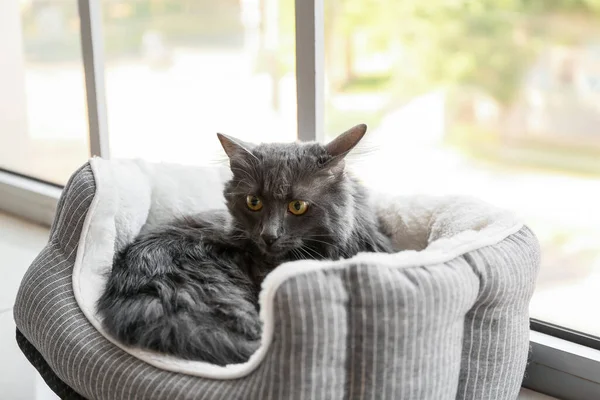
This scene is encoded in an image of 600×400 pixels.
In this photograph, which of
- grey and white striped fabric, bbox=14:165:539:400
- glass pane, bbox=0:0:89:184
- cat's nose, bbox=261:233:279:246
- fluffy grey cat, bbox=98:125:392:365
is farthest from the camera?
glass pane, bbox=0:0:89:184

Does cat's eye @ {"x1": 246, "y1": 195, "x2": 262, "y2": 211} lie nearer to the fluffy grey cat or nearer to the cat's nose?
the fluffy grey cat

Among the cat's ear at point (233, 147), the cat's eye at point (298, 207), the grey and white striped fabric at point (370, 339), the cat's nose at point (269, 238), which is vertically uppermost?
the cat's ear at point (233, 147)

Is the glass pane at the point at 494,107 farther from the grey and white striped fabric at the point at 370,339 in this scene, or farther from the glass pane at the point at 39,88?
the glass pane at the point at 39,88

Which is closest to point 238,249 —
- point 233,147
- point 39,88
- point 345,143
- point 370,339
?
point 233,147

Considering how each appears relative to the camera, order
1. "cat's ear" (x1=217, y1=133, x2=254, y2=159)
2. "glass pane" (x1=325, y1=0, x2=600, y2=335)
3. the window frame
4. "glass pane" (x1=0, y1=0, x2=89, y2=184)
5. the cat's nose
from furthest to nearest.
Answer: "glass pane" (x1=0, y1=0, x2=89, y2=184) < "glass pane" (x1=325, y1=0, x2=600, y2=335) < the window frame < "cat's ear" (x1=217, y1=133, x2=254, y2=159) < the cat's nose

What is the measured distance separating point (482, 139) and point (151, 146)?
2030 mm

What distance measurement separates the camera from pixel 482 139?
287 centimetres

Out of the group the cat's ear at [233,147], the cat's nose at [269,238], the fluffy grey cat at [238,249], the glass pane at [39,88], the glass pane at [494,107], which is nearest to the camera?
the fluffy grey cat at [238,249]

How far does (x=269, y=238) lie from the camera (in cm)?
164

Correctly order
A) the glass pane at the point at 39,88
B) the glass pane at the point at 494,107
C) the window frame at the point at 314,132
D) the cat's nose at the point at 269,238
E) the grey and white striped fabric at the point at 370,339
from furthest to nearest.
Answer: the glass pane at the point at 39,88 < the glass pane at the point at 494,107 < the window frame at the point at 314,132 < the cat's nose at the point at 269,238 < the grey and white striped fabric at the point at 370,339

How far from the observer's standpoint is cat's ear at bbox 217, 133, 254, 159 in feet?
5.70

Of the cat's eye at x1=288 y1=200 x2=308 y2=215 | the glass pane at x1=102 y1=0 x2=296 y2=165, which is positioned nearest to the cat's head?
the cat's eye at x1=288 y1=200 x2=308 y2=215

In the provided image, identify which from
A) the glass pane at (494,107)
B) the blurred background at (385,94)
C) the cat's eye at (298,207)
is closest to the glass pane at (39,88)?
the blurred background at (385,94)

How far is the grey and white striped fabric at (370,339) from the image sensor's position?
125 cm
